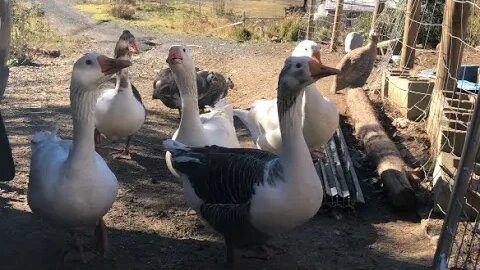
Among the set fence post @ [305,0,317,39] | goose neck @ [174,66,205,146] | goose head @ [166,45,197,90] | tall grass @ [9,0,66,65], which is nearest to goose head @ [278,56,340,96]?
goose neck @ [174,66,205,146]

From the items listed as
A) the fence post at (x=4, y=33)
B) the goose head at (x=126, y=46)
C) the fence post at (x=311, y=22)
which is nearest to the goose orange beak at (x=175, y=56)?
the fence post at (x=4, y=33)

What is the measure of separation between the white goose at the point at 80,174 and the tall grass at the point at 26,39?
960 cm

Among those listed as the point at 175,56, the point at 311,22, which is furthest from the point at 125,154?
the point at 311,22

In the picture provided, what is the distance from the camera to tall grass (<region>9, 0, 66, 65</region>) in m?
14.2

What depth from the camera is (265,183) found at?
4109mm

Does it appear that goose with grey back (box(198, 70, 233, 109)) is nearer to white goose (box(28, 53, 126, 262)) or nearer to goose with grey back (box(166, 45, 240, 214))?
goose with grey back (box(166, 45, 240, 214))

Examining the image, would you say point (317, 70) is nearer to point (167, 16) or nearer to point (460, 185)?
point (460, 185)

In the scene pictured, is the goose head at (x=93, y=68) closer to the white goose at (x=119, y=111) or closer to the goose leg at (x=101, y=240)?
the goose leg at (x=101, y=240)

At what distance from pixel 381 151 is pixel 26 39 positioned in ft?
40.1

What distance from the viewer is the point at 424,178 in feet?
20.9

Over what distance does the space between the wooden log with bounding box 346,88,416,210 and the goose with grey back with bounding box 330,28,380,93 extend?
59 cm

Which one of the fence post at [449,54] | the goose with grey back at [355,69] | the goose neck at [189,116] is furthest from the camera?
the goose with grey back at [355,69]

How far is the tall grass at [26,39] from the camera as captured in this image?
560 inches

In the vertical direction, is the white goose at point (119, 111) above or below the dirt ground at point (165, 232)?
above
